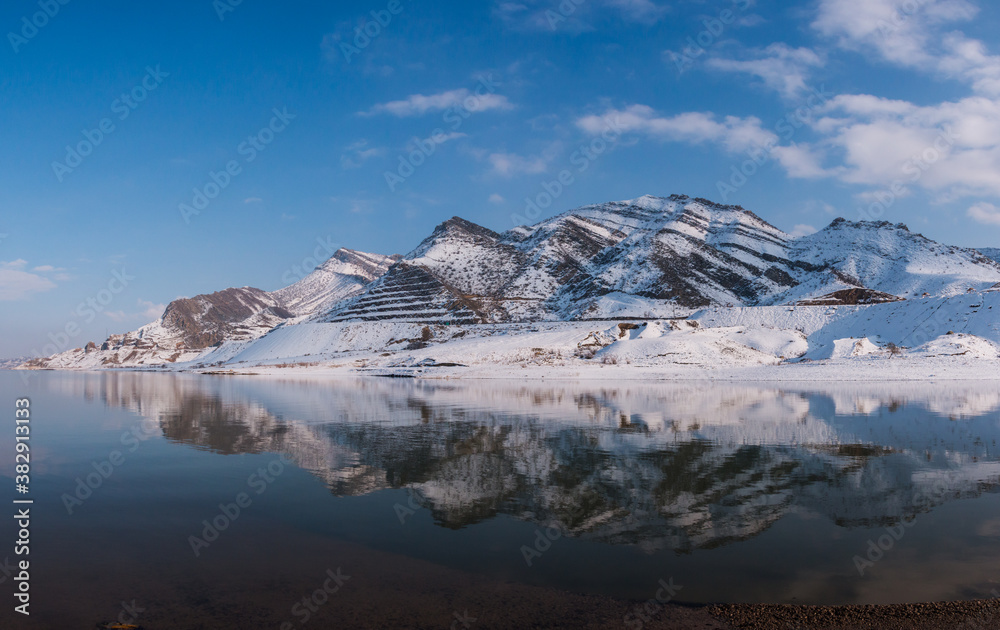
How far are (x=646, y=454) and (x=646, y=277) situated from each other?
145 m

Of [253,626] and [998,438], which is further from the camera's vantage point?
[998,438]

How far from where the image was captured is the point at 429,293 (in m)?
148

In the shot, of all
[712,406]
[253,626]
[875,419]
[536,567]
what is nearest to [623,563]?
[536,567]

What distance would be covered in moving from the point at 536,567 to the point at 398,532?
2.61m

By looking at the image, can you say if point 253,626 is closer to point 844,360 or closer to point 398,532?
point 398,532

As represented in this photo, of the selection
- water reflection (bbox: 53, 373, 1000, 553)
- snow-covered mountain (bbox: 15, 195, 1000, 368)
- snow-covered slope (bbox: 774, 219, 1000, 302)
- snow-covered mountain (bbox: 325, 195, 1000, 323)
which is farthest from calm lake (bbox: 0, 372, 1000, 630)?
snow-covered slope (bbox: 774, 219, 1000, 302)

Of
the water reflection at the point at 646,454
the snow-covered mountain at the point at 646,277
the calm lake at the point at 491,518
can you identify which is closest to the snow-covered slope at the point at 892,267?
the snow-covered mountain at the point at 646,277

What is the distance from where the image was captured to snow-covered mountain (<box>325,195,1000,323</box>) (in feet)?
456

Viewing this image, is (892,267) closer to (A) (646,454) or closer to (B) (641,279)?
(B) (641,279)

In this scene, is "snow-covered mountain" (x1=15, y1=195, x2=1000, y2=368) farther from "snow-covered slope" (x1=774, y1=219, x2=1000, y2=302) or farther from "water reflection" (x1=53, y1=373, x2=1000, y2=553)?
"water reflection" (x1=53, y1=373, x2=1000, y2=553)

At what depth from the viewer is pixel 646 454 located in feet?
49.9

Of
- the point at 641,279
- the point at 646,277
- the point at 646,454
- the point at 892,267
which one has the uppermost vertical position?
the point at 892,267

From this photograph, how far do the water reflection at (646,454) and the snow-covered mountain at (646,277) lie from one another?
3968 inches

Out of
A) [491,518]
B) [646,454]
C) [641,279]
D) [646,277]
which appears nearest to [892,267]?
[646,277]
